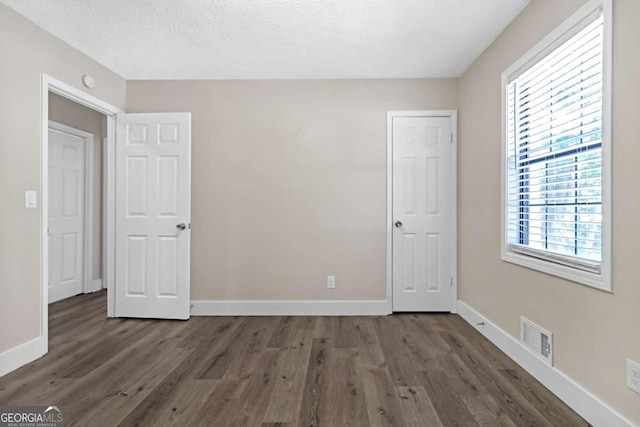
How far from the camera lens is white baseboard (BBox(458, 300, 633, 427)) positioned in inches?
63.1

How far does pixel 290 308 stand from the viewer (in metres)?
3.47

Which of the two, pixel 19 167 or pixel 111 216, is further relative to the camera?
pixel 111 216

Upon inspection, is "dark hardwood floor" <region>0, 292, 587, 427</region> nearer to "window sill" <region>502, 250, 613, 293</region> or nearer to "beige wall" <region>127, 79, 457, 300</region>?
"beige wall" <region>127, 79, 457, 300</region>

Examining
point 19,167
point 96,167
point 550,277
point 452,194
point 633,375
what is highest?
point 96,167

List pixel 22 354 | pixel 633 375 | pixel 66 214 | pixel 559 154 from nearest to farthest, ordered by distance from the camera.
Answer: pixel 633 375 → pixel 559 154 → pixel 22 354 → pixel 66 214

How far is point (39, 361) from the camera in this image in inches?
94.2

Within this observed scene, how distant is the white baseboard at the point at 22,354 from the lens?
2199 millimetres

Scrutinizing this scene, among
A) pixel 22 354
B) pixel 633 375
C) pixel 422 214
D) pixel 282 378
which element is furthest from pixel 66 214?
pixel 633 375

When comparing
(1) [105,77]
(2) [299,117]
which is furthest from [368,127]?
(1) [105,77]

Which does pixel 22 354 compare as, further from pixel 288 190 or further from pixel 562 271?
pixel 562 271

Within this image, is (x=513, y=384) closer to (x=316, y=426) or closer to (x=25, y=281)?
(x=316, y=426)

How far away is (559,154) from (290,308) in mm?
2700
